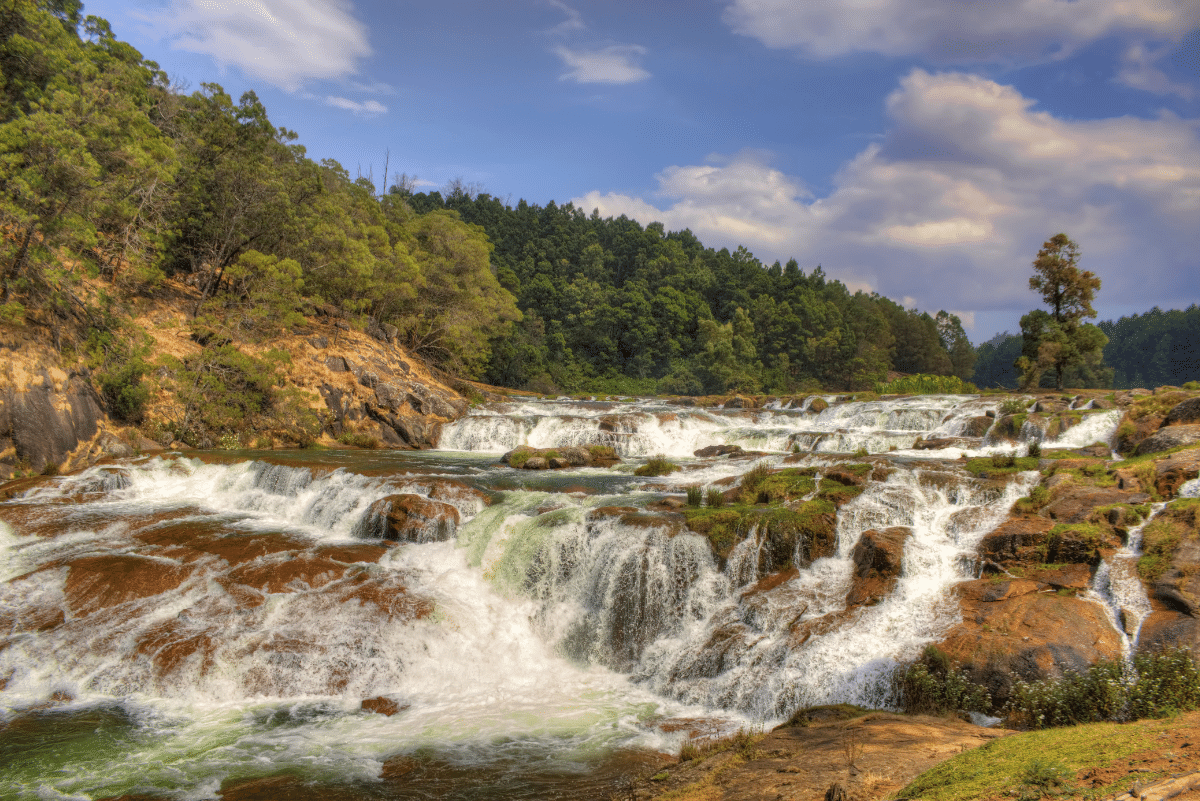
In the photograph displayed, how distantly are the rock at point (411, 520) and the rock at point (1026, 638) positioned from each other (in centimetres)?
870

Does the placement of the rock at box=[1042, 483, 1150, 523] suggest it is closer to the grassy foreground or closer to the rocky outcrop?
the grassy foreground

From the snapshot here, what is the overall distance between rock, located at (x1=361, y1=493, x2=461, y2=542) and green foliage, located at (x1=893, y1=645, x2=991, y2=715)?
8.25 metres

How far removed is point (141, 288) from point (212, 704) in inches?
801

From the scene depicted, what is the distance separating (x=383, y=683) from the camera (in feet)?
28.3

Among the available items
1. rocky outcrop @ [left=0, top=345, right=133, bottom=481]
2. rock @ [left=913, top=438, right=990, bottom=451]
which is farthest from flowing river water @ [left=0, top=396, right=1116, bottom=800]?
rock @ [left=913, top=438, right=990, bottom=451]

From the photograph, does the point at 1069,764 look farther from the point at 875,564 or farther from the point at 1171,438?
the point at 1171,438

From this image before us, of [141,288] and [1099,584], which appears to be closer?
[1099,584]

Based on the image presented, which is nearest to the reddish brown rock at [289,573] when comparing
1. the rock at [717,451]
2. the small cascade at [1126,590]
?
the small cascade at [1126,590]

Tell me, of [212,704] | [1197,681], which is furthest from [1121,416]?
[212,704]

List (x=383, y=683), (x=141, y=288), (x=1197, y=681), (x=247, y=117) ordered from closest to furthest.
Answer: (x=1197, y=681), (x=383, y=683), (x=141, y=288), (x=247, y=117)

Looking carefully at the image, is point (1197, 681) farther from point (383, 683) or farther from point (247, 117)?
point (247, 117)

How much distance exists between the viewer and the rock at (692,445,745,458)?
19.3 metres

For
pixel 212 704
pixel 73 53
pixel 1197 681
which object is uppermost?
pixel 73 53

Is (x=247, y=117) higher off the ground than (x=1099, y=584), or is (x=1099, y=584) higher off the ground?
(x=247, y=117)
